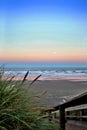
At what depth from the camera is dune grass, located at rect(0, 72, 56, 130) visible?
9.23 ft

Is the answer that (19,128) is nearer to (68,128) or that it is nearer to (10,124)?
(10,124)

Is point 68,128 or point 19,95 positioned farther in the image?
point 68,128

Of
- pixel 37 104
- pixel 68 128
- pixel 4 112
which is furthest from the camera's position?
pixel 68 128

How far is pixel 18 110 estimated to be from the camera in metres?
2.89

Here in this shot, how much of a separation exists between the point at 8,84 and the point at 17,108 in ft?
1.07

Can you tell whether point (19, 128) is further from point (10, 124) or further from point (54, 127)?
point (54, 127)

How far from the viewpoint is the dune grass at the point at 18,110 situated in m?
2.81

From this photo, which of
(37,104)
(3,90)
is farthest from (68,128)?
(3,90)

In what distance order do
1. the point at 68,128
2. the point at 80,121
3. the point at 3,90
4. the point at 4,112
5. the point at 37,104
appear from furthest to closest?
1. the point at 68,128
2. the point at 80,121
3. the point at 37,104
4. the point at 3,90
5. the point at 4,112

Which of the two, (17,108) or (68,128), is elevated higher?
(17,108)

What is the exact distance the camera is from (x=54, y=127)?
3131 mm

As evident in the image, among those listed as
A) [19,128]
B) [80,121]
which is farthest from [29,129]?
[80,121]

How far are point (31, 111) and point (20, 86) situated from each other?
27 centimetres

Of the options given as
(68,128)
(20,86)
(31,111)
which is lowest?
(68,128)
